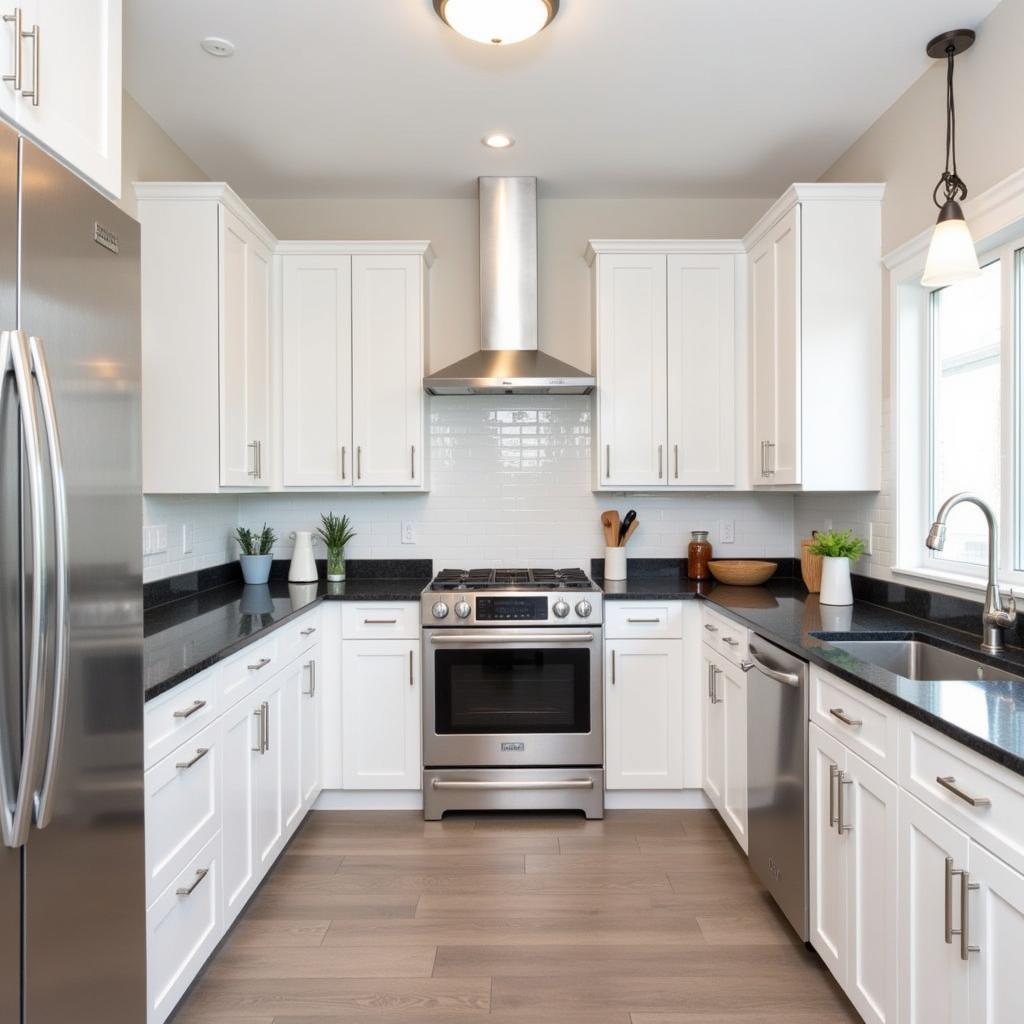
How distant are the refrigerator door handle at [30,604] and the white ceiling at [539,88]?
1.77 m

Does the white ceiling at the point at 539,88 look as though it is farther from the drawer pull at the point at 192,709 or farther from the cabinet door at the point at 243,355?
the drawer pull at the point at 192,709

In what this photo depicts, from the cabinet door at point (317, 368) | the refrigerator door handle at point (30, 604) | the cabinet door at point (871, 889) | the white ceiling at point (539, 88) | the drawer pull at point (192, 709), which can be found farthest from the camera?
the cabinet door at point (317, 368)

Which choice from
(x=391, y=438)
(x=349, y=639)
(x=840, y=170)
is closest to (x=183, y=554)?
(x=349, y=639)

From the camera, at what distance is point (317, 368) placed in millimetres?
3684

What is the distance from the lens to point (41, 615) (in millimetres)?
1192

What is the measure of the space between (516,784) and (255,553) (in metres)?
1.66

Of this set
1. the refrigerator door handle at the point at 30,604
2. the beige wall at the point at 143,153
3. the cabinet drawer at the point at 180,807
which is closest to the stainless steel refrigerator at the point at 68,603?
the refrigerator door handle at the point at 30,604

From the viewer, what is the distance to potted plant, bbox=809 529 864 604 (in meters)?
3.04

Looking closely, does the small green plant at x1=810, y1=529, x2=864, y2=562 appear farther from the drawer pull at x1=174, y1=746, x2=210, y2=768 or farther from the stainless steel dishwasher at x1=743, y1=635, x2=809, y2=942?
the drawer pull at x1=174, y1=746, x2=210, y2=768

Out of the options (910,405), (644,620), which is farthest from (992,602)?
(644,620)

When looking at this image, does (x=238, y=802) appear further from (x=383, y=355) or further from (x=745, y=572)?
(x=745, y=572)

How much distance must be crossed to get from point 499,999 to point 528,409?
263 centimetres

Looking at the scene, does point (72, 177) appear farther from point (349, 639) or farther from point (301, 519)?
point (301, 519)

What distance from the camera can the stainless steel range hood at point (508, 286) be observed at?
3688mm
